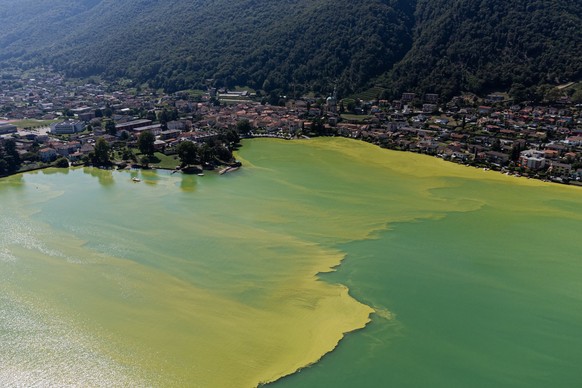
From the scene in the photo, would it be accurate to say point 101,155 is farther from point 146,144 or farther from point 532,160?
point 532,160

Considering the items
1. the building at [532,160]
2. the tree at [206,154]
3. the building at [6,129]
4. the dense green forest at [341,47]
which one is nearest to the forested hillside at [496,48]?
the dense green forest at [341,47]

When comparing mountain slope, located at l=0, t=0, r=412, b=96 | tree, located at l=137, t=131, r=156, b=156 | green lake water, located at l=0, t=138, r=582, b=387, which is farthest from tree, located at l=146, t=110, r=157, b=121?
green lake water, located at l=0, t=138, r=582, b=387

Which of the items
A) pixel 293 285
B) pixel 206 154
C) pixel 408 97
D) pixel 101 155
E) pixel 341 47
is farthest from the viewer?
pixel 341 47

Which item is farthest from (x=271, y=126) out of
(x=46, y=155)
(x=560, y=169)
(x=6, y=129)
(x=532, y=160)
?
(x=560, y=169)

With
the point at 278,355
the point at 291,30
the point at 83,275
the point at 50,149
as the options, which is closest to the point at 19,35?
the point at 291,30

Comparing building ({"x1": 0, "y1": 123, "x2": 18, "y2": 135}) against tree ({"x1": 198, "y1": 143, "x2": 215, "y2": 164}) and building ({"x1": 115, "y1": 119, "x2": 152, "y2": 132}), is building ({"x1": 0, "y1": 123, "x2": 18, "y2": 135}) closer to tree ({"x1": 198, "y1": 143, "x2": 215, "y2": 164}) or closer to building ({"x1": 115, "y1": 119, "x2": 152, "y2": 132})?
building ({"x1": 115, "y1": 119, "x2": 152, "y2": 132})

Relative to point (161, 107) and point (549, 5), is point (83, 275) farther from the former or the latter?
point (549, 5)
